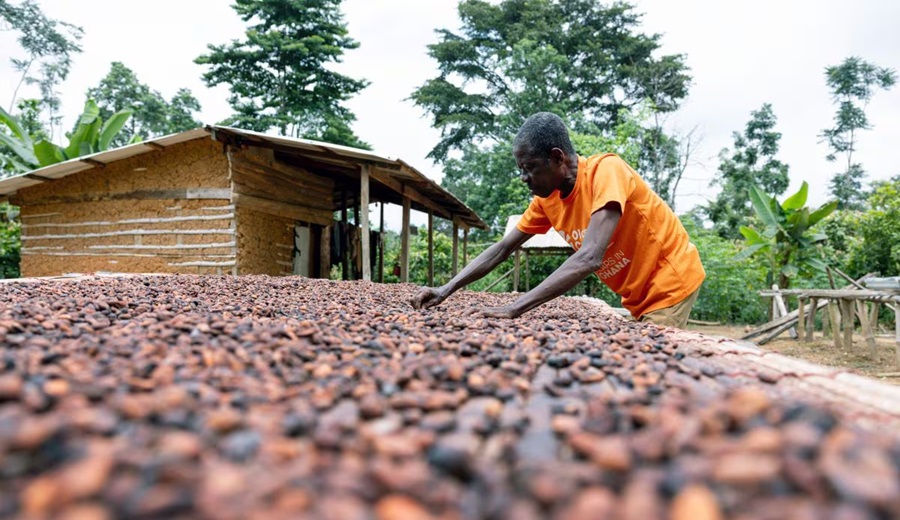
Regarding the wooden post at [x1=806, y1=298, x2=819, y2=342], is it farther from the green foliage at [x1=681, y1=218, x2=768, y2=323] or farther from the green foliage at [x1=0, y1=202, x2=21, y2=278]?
the green foliage at [x1=0, y1=202, x2=21, y2=278]

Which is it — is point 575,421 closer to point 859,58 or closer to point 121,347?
point 121,347

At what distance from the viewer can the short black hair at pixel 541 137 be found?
8.41 feet

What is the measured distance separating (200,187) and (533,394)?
25.1 ft

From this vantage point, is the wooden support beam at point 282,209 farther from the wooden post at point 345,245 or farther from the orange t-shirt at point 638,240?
the orange t-shirt at point 638,240

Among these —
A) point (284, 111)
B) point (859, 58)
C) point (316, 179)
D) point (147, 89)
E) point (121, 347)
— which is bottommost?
point (121, 347)

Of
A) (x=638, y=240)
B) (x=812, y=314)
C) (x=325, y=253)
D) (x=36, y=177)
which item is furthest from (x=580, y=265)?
(x=36, y=177)

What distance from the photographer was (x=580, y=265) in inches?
87.1

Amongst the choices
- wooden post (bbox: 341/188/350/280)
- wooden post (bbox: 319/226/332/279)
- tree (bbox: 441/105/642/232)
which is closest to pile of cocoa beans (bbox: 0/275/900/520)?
wooden post (bbox: 319/226/332/279)

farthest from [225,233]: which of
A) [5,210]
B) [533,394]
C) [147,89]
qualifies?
[147,89]

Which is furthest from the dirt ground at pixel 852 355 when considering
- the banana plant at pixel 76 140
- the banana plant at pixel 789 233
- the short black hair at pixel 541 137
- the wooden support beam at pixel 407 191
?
the banana plant at pixel 76 140

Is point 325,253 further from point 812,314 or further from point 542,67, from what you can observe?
point 542,67

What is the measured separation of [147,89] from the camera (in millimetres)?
24344

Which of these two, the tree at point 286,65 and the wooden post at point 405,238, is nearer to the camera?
the wooden post at point 405,238

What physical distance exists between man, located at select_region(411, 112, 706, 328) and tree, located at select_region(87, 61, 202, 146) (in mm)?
25414
